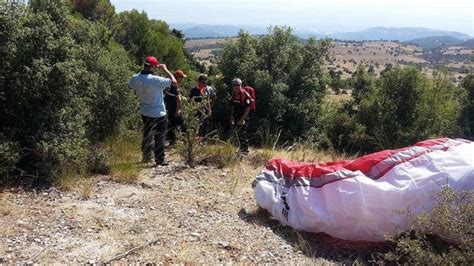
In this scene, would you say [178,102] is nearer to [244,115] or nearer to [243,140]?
[244,115]

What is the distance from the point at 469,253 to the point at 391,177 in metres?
1.18

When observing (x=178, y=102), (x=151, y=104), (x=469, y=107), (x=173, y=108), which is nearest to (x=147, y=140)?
(x=151, y=104)

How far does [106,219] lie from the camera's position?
4469mm

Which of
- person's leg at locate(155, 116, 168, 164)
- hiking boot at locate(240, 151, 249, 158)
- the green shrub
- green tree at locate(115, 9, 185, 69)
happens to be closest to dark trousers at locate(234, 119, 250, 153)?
hiking boot at locate(240, 151, 249, 158)

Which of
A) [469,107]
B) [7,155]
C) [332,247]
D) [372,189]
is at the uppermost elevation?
[7,155]

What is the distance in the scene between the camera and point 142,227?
4.38 meters

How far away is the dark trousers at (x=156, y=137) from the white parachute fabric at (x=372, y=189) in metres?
2.28

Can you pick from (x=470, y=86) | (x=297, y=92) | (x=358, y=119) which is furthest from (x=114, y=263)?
(x=470, y=86)

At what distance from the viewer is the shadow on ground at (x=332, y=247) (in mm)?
4262

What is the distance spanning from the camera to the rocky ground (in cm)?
390

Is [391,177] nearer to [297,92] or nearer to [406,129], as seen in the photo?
[297,92]

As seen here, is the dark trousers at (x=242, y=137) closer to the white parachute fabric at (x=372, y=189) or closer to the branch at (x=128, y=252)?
the white parachute fabric at (x=372, y=189)

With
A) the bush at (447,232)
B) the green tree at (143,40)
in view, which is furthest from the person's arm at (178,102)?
the green tree at (143,40)

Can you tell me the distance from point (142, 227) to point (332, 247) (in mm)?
1909
